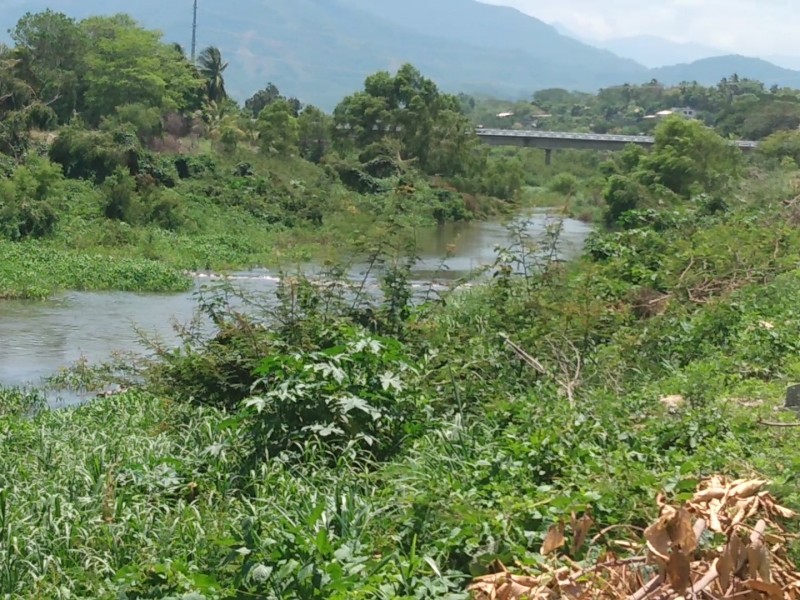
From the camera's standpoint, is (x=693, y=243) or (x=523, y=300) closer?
(x=523, y=300)

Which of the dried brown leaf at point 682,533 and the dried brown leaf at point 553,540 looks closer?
the dried brown leaf at point 682,533

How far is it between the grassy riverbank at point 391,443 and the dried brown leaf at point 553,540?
0.05 metres

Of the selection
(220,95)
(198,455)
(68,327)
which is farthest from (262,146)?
(198,455)

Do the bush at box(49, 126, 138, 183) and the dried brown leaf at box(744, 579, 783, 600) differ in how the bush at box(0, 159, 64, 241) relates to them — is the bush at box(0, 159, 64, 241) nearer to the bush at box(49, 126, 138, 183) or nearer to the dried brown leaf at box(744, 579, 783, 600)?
the bush at box(49, 126, 138, 183)

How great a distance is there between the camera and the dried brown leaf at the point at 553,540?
3.54 meters

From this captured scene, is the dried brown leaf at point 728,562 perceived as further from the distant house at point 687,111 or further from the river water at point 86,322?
the distant house at point 687,111

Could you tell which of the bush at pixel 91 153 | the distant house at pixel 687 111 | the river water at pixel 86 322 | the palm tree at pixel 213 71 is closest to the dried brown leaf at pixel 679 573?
the river water at pixel 86 322

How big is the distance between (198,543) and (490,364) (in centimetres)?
350

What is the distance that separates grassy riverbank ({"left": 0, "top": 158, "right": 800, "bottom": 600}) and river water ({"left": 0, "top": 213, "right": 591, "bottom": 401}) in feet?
8.16

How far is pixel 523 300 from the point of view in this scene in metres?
9.78

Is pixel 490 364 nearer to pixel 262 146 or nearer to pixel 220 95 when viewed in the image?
pixel 262 146

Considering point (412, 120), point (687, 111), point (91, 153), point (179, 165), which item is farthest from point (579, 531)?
point (687, 111)

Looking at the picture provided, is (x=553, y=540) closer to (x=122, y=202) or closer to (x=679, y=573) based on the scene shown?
(x=679, y=573)

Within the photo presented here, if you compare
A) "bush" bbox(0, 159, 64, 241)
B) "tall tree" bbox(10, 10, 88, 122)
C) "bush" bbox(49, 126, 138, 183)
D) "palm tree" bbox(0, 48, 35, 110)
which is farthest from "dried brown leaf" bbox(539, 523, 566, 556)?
"tall tree" bbox(10, 10, 88, 122)
